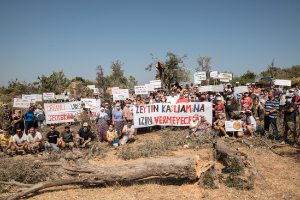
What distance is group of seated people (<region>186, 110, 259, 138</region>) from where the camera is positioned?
7.92 metres

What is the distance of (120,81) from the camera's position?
134ft

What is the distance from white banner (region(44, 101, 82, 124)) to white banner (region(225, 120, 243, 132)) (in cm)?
886

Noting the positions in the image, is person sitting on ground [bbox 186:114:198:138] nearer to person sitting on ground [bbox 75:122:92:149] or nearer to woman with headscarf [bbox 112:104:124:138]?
woman with headscarf [bbox 112:104:124:138]

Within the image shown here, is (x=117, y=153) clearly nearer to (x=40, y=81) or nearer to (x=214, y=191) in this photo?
(x=214, y=191)

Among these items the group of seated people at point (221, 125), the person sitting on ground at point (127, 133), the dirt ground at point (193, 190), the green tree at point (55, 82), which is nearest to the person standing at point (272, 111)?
the group of seated people at point (221, 125)

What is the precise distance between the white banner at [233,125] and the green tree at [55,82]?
87.1 ft

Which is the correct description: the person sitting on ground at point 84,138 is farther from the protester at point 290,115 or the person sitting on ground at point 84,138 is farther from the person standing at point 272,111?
the protester at point 290,115

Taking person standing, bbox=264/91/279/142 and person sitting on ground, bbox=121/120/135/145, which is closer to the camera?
person standing, bbox=264/91/279/142

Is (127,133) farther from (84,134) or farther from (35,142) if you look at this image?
(35,142)

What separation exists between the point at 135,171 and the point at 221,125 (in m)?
4.99

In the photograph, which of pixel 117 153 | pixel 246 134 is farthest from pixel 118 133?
pixel 246 134

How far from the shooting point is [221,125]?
825cm

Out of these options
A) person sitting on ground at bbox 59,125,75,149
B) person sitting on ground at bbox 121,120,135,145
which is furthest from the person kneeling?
person sitting on ground at bbox 59,125,75,149

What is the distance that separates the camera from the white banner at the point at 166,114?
9.30 meters
